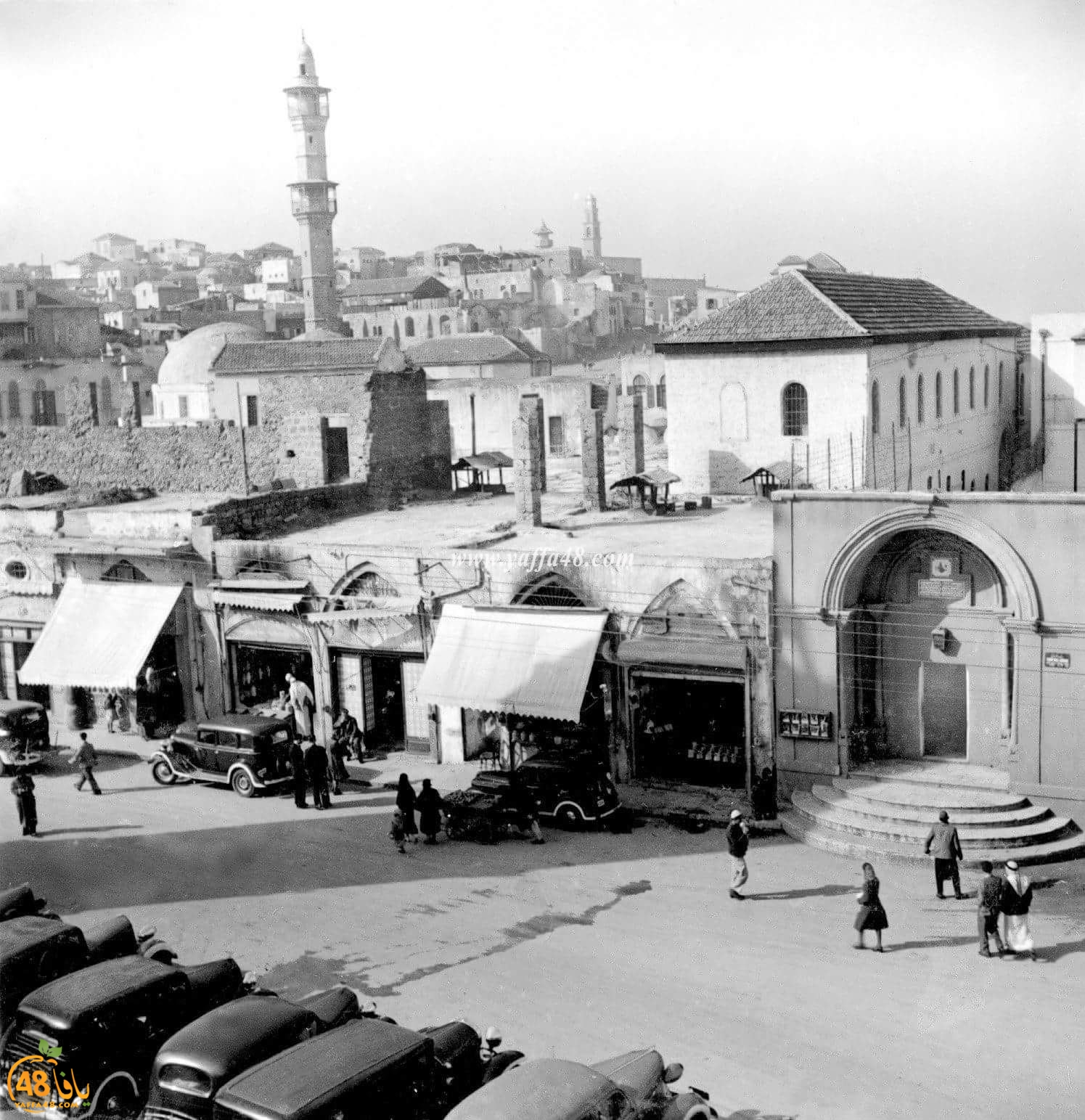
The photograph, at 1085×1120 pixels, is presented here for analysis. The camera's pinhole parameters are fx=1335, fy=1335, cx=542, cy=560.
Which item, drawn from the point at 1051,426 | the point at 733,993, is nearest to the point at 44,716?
the point at 733,993

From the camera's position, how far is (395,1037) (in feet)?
37.9

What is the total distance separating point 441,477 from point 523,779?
1594 centimetres

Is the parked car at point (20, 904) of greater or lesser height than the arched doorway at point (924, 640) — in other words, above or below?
below

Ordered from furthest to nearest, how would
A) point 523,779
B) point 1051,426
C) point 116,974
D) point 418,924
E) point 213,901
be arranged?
point 1051,426, point 523,779, point 213,901, point 418,924, point 116,974

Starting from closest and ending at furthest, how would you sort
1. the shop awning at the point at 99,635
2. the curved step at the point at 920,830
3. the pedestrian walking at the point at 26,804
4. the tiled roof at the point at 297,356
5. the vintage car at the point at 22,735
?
the curved step at the point at 920,830, the pedestrian walking at the point at 26,804, the vintage car at the point at 22,735, the shop awning at the point at 99,635, the tiled roof at the point at 297,356

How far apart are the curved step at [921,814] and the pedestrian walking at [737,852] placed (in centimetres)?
280

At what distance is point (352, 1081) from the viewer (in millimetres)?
10844

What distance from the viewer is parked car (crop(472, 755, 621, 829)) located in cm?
2053

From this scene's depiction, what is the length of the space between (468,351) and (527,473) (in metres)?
44.1

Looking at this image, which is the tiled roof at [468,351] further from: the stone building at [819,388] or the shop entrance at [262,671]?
the shop entrance at [262,671]

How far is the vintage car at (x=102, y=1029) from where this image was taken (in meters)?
12.5

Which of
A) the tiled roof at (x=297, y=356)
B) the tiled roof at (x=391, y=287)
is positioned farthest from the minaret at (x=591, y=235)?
the tiled roof at (x=297, y=356)

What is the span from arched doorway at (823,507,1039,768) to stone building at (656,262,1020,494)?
10.4 meters

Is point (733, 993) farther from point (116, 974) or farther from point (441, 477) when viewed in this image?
point (441, 477)
